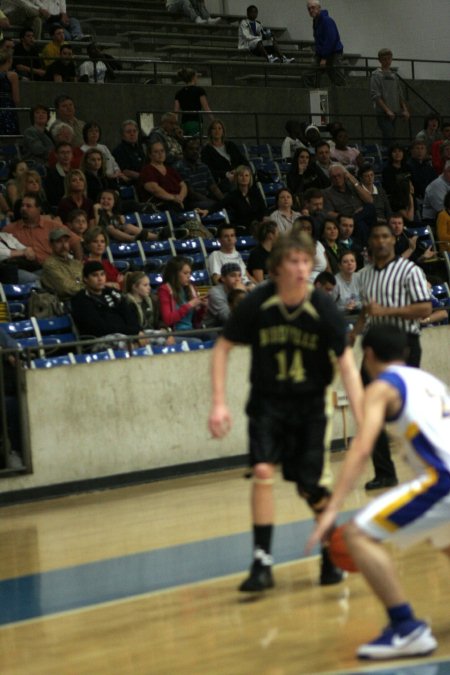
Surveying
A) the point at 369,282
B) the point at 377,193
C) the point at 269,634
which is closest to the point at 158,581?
the point at 269,634

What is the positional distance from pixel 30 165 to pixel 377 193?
4.47 meters

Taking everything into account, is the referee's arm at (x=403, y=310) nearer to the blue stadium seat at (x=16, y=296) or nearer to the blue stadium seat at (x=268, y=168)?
the blue stadium seat at (x=16, y=296)

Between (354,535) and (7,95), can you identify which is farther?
(7,95)

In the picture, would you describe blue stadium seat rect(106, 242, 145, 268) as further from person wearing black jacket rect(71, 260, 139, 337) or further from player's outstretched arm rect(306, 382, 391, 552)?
player's outstretched arm rect(306, 382, 391, 552)

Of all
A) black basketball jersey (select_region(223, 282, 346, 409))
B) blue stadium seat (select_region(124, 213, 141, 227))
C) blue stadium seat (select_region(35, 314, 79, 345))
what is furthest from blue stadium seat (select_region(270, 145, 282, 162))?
black basketball jersey (select_region(223, 282, 346, 409))

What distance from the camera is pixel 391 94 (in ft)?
68.2

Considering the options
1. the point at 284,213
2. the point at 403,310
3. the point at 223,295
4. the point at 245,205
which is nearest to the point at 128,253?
the point at 223,295

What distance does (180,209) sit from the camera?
15.5 metres

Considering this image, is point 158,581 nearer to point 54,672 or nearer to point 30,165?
point 54,672

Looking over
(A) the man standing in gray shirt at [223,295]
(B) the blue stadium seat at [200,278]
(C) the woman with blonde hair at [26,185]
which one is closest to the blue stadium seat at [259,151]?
(B) the blue stadium seat at [200,278]

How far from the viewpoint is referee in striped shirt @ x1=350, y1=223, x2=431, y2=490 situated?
30.6 feet

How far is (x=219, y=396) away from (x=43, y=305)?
6150 mm

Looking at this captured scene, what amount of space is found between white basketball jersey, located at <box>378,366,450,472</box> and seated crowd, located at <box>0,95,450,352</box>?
6.77 meters

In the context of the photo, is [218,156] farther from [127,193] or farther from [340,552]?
[340,552]
